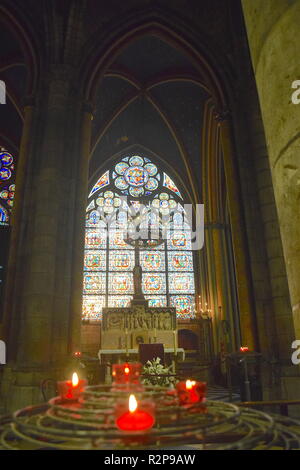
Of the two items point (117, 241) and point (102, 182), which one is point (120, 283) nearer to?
point (117, 241)

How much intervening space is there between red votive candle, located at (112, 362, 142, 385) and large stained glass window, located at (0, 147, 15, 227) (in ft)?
50.4

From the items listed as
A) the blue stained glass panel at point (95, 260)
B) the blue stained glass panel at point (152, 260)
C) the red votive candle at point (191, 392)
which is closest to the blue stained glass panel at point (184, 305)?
the blue stained glass panel at point (152, 260)

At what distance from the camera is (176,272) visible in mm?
16672

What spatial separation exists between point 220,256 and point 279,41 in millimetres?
13155

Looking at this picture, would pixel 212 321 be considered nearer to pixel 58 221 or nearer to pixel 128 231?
pixel 128 231

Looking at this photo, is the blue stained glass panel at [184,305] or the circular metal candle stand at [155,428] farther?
the blue stained glass panel at [184,305]

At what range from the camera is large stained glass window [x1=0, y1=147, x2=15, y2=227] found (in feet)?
51.6

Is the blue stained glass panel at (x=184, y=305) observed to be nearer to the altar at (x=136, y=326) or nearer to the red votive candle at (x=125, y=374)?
the altar at (x=136, y=326)

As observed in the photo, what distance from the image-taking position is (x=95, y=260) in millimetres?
16484

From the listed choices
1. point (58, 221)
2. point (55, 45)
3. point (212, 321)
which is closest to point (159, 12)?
point (55, 45)

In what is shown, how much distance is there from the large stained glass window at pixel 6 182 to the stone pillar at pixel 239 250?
1073cm

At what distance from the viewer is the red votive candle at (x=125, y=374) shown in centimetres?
161

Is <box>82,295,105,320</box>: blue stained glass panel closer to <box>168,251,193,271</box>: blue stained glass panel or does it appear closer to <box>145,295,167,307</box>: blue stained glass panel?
<box>145,295,167,307</box>: blue stained glass panel

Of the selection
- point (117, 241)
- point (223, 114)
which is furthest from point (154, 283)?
point (223, 114)
